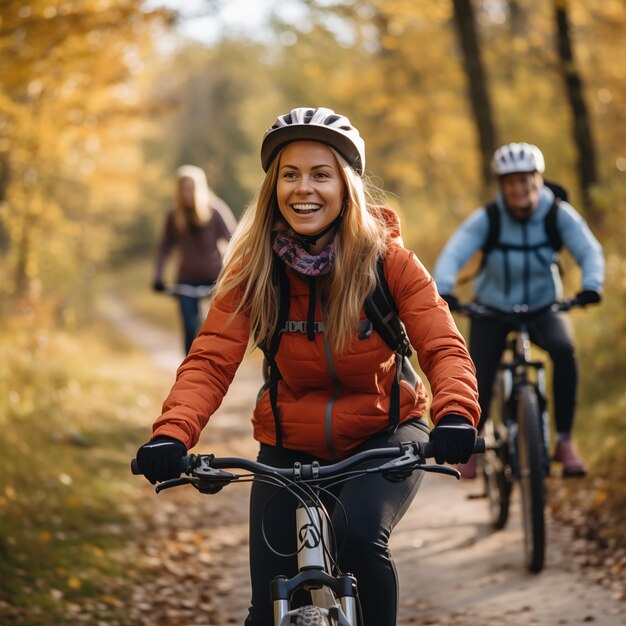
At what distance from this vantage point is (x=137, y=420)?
11.2 m

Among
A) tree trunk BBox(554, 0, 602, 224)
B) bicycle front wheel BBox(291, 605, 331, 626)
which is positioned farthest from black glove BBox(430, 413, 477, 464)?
tree trunk BBox(554, 0, 602, 224)

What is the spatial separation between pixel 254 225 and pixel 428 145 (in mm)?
19141

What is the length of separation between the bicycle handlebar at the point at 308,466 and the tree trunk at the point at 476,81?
455 inches

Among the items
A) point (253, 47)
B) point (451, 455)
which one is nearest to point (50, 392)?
point (451, 455)

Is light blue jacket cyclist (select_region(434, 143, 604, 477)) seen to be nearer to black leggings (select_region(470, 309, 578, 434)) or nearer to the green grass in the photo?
black leggings (select_region(470, 309, 578, 434))

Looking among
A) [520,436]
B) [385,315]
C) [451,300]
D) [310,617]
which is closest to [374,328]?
[385,315]

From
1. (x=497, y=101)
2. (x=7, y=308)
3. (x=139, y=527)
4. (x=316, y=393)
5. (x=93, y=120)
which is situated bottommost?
(x=316, y=393)

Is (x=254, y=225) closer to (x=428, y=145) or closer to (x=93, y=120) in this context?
(x=93, y=120)

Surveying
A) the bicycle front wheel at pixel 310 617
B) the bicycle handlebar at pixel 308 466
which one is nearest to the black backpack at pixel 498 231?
the bicycle handlebar at pixel 308 466

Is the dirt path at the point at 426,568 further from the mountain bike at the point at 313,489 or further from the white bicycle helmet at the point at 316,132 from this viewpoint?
the white bicycle helmet at the point at 316,132

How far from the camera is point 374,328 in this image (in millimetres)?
3393

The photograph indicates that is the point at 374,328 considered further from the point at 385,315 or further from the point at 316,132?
the point at 316,132

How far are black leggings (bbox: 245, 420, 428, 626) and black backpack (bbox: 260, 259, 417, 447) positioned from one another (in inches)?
5.7

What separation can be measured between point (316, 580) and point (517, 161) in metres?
4.14
